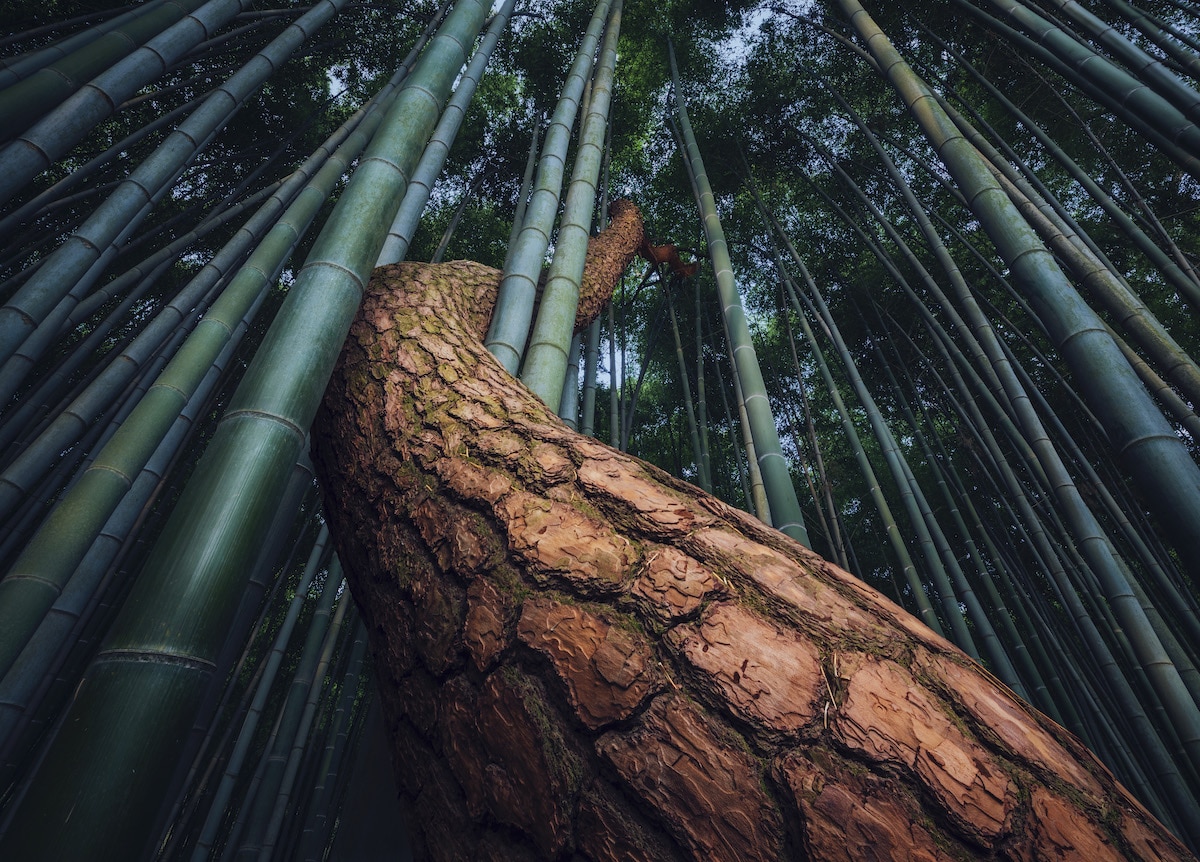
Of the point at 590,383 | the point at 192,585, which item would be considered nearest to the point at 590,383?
the point at 590,383

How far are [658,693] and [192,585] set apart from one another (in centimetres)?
69

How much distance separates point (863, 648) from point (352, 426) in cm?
103

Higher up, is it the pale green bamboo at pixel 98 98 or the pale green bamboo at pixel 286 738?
the pale green bamboo at pixel 98 98

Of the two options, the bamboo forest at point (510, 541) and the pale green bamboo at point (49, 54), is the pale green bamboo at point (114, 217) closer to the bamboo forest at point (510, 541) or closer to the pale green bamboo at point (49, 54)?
the bamboo forest at point (510, 541)

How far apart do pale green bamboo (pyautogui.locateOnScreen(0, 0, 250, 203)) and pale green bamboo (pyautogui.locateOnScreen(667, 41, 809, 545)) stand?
6.84 feet

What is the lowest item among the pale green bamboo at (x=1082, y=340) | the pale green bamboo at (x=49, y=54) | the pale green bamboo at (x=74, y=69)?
the pale green bamboo at (x=1082, y=340)

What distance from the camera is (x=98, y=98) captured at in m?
1.48

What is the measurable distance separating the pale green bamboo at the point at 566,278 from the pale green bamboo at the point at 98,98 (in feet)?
4.29

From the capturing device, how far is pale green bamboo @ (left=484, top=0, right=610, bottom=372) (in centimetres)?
154

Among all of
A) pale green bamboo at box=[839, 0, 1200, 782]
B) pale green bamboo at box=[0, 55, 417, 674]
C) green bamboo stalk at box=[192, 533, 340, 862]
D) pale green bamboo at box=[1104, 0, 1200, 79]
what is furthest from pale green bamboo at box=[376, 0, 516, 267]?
pale green bamboo at box=[1104, 0, 1200, 79]

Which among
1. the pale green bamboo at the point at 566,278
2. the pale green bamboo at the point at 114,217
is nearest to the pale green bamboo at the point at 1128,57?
the pale green bamboo at the point at 566,278

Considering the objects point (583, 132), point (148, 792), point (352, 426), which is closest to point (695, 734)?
point (148, 792)

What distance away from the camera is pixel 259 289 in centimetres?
162

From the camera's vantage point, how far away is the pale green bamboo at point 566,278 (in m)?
1.54
